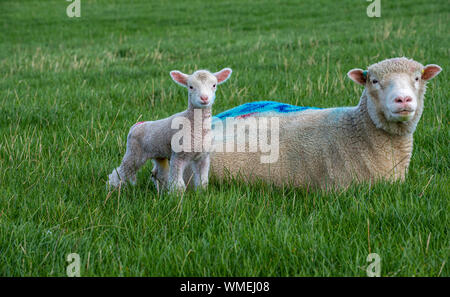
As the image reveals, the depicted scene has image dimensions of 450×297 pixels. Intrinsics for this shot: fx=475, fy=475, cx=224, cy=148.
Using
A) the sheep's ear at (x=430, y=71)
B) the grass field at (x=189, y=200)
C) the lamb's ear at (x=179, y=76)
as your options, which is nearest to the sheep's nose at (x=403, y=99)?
the sheep's ear at (x=430, y=71)

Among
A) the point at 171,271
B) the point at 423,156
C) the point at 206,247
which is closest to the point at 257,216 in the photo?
the point at 206,247

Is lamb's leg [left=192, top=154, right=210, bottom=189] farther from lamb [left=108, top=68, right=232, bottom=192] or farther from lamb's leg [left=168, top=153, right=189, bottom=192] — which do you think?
lamb's leg [left=168, top=153, right=189, bottom=192]

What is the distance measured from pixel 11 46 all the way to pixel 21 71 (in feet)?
19.4

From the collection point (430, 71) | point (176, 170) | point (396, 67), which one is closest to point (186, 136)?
point (176, 170)

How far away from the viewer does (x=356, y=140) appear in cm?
375

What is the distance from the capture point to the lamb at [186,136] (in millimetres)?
3164

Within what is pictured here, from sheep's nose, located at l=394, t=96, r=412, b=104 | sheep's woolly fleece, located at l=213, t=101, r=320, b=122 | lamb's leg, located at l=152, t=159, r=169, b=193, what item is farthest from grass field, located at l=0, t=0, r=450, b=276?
sheep's woolly fleece, located at l=213, t=101, r=320, b=122

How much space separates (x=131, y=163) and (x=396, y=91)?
1.99 metres

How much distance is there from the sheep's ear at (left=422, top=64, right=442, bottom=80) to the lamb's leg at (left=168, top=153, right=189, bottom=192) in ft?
6.26

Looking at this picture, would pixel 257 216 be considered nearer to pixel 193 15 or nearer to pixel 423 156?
pixel 423 156

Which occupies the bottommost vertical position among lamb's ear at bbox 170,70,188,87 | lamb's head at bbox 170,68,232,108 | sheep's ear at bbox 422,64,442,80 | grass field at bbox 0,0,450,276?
grass field at bbox 0,0,450,276

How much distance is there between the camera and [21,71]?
380 inches

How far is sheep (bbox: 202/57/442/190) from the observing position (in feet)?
11.3
